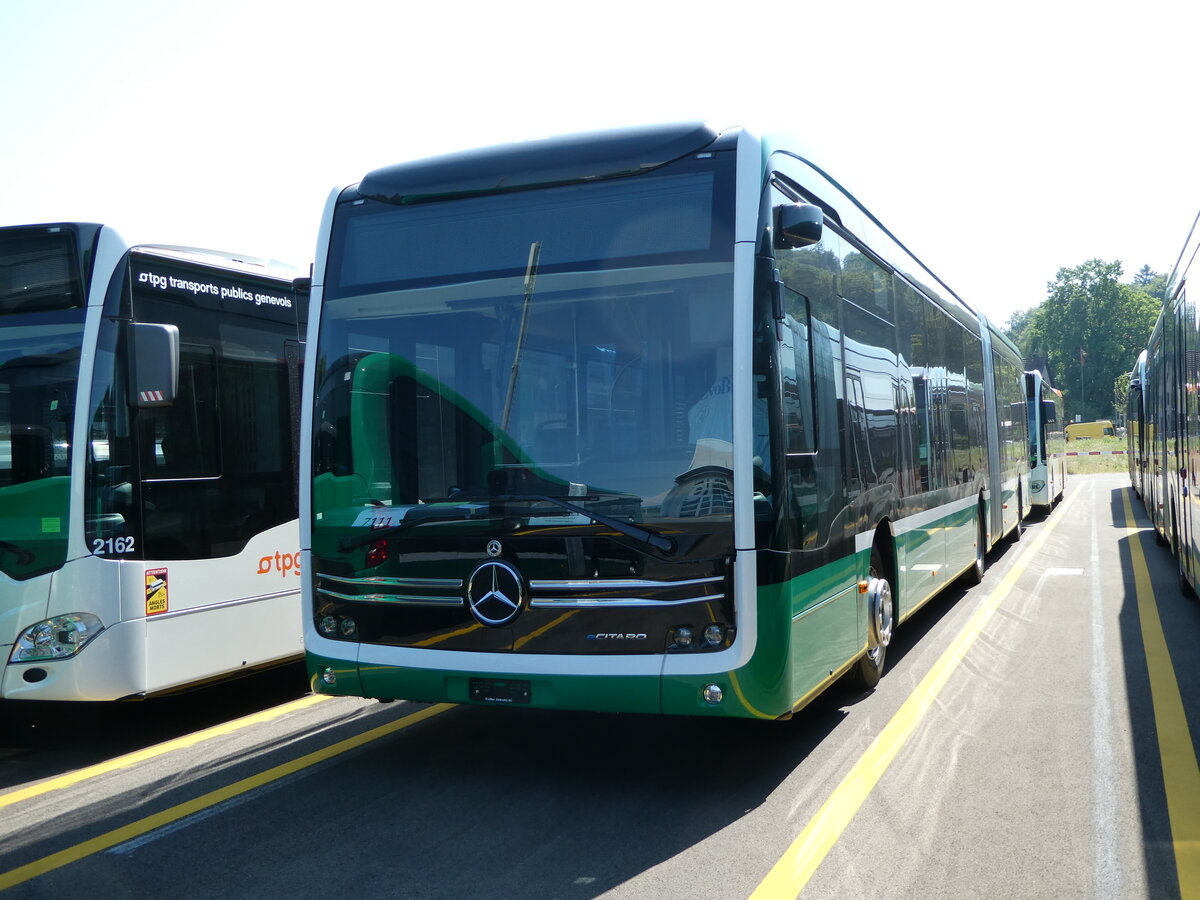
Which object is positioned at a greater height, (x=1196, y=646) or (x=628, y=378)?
(x=628, y=378)

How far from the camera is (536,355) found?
216 inches

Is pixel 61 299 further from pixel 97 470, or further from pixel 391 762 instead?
pixel 391 762

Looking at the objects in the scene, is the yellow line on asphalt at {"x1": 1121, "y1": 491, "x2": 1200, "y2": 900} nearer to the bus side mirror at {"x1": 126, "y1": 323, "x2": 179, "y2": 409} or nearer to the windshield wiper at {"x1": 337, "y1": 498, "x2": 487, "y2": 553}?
the windshield wiper at {"x1": 337, "y1": 498, "x2": 487, "y2": 553}

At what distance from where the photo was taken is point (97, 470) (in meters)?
6.55

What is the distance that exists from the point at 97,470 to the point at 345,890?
10.7ft

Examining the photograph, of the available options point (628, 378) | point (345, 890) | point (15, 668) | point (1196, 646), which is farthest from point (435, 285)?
point (1196, 646)

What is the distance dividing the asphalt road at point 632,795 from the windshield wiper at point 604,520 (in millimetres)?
1234

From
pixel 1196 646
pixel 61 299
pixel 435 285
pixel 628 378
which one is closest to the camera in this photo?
pixel 628 378

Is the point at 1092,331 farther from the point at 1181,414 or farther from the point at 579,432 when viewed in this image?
the point at 579,432

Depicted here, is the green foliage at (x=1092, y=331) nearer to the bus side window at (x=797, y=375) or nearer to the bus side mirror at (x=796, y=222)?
the bus side window at (x=797, y=375)

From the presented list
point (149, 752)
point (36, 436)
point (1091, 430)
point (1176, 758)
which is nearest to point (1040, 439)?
point (1176, 758)

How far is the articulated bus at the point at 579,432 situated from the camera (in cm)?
520

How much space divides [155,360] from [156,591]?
1.41 meters

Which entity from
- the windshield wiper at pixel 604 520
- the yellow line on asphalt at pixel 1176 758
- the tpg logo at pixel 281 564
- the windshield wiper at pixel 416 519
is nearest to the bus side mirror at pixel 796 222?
the windshield wiper at pixel 604 520
